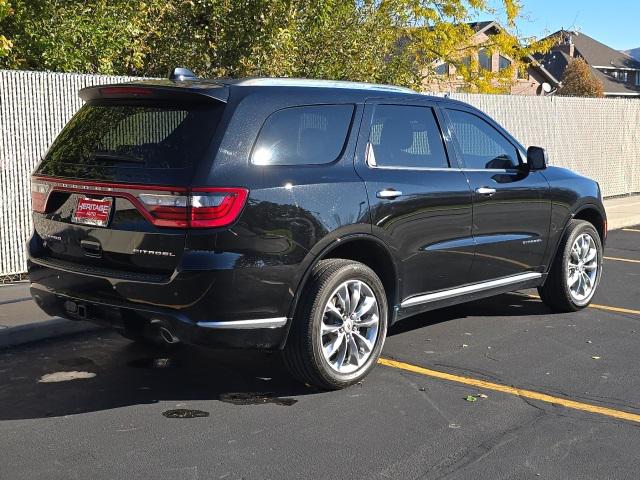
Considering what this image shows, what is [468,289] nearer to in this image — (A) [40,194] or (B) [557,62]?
(A) [40,194]

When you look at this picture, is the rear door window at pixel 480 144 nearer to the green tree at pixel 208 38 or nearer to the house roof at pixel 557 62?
the green tree at pixel 208 38

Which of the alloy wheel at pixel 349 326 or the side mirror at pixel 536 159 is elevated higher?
the side mirror at pixel 536 159

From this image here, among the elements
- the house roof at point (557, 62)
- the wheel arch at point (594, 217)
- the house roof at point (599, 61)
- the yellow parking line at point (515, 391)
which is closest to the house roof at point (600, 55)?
the house roof at point (599, 61)

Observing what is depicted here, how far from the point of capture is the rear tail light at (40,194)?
17.1ft

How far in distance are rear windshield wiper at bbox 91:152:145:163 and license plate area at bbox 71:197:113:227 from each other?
0.24 m

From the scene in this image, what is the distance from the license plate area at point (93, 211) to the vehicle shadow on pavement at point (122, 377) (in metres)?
1.08

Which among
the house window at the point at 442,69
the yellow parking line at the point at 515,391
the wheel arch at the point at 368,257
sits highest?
the house window at the point at 442,69

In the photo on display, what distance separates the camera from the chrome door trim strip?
Answer: 15.1ft

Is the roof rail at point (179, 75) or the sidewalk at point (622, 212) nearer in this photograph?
the roof rail at point (179, 75)

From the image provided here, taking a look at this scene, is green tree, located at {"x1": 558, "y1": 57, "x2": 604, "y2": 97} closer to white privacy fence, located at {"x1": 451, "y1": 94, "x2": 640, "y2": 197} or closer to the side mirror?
white privacy fence, located at {"x1": 451, "y1": 94, "x2": 640, "y2": 197}

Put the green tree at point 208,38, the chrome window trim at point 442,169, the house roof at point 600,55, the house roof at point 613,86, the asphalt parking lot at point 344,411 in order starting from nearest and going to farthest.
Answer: the asphalt parking lot at point 344,411 < the chrome window trim at point 442,169 < the green tree at point 208,38 < the house roof at point 613,86 < the house roof at point 600,55

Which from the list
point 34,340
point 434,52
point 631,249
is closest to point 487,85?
point 434,52

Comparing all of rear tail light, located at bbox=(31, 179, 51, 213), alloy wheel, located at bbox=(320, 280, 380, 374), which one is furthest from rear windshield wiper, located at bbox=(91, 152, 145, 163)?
alloy wheel, located at bbox=(320, 280, 380, 374)

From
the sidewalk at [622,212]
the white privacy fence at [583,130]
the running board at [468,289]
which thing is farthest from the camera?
the white privacy fence at [583,130]
